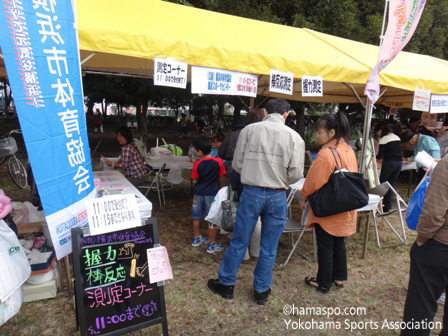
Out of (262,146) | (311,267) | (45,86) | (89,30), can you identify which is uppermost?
(89,30)

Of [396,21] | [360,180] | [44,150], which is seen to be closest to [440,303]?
[360,180]

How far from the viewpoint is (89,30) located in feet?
8.35

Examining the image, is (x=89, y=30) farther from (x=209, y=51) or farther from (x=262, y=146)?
(x=262, y=146)

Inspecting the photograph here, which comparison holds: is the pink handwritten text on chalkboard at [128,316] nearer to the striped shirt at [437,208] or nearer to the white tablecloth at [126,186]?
the white tablecloth at [126,186]

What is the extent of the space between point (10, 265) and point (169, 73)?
1968mm

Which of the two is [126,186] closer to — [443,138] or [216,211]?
[216,211]

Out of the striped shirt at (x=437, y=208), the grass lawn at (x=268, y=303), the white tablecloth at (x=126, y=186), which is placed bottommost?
the grass lawn at (x=268, y=303)

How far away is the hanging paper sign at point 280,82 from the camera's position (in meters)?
3.52

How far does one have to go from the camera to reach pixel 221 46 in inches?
127

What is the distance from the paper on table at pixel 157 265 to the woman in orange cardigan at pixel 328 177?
145 centimetres

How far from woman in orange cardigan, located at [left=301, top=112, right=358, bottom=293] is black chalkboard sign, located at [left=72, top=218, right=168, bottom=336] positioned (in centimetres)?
148

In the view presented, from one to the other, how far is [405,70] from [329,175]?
115 inches

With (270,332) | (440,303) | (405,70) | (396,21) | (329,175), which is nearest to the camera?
(270,332)

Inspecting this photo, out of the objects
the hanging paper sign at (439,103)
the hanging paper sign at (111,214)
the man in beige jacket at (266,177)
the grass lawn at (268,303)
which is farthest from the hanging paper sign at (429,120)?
the hanging paper sign at (111,214)
